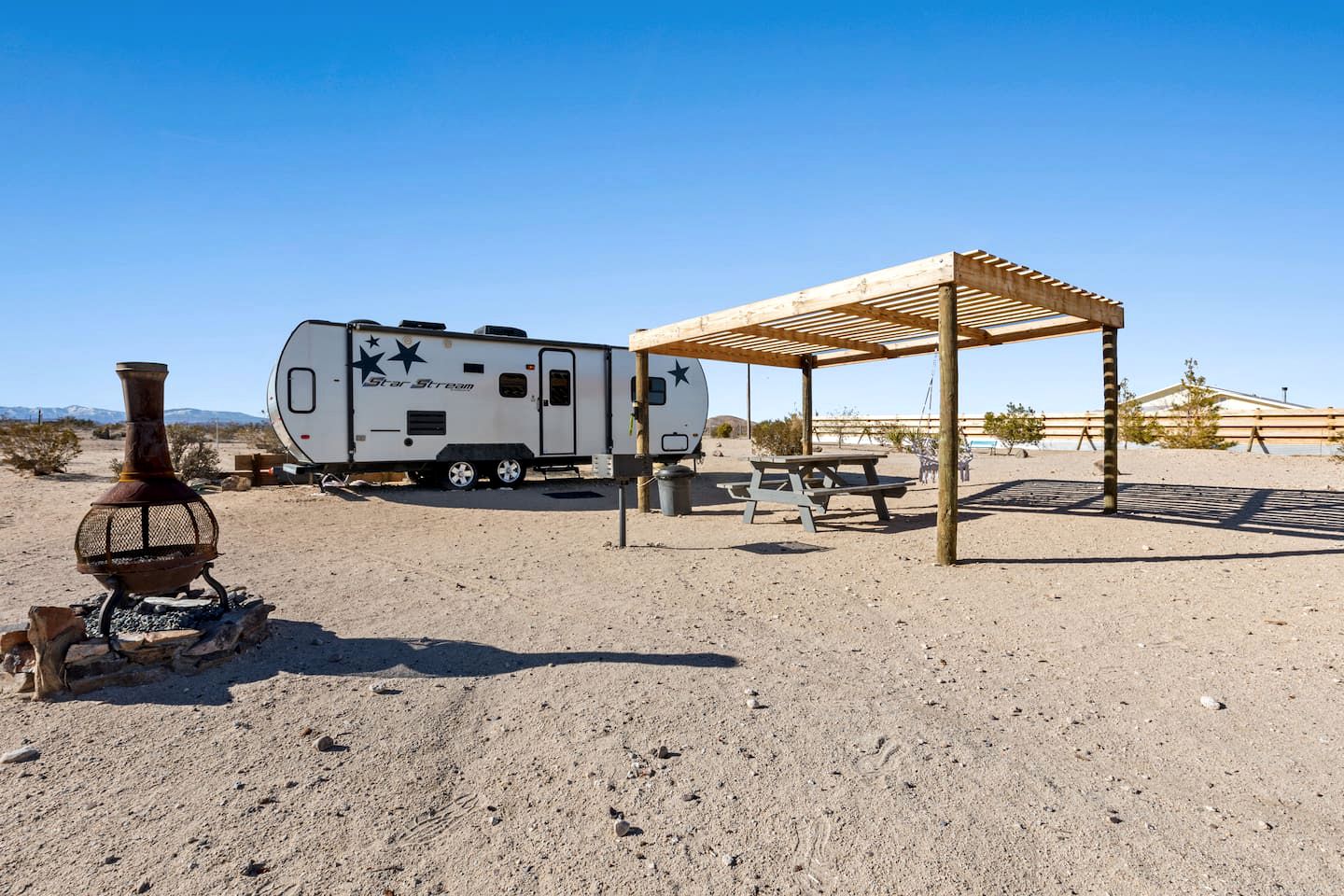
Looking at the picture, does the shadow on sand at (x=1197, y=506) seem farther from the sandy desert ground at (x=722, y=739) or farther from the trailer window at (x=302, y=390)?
the trailer window at (x=302, y=390)

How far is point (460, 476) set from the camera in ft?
41.0

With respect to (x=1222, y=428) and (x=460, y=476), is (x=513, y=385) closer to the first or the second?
(x=460, y=476)

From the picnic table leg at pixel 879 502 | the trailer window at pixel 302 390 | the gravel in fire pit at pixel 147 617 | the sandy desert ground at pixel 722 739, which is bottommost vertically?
the sandy desert ground at pixel 722 739

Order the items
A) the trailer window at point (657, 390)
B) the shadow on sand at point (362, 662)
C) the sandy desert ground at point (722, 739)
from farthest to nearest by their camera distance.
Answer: the trailer window at point (657, 390) → the shadow on sand at point (362, 662) → the sandy desert ground at point (722, 739)

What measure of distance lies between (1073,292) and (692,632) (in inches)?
254

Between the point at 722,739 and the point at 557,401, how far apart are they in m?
10.7

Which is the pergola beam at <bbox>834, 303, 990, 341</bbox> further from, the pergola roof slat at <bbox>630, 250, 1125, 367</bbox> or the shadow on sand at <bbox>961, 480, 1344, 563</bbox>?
the shadow on sand at <bbox>961, 480, 1344, 563</bbox>

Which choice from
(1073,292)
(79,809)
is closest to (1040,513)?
(1073,292)

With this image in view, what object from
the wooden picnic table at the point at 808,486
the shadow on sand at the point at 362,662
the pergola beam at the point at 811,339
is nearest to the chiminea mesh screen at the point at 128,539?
the shadow on sand at the point at 362,662

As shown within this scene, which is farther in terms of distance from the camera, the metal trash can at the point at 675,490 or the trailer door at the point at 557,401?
the trailer door at the point at 557,401

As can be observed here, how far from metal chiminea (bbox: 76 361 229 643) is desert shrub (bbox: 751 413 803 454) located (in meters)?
16.4

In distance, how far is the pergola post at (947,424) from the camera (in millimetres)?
6043

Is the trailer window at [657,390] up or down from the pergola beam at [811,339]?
down

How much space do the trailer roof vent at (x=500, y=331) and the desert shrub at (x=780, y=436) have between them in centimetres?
908
